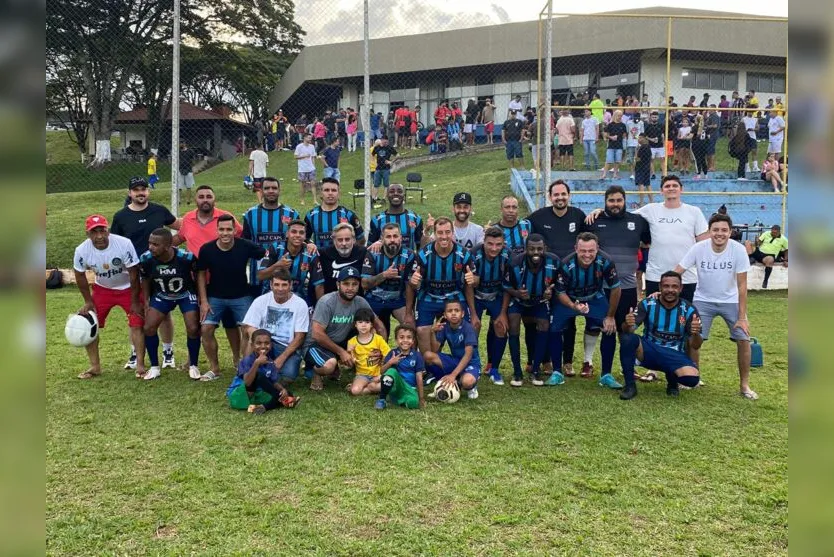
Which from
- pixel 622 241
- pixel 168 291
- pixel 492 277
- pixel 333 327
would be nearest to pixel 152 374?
pixel 168 291

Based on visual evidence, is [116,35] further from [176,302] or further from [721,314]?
[721,314]

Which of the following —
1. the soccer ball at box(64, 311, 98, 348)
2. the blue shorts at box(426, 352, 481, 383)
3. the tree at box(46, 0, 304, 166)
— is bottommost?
the blue shorts at box(426, 352, 481, 383)

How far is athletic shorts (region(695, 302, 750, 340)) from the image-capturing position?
22.2 feet

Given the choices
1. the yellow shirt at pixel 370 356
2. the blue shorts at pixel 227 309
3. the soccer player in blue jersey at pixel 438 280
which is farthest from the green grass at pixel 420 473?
the soccer player in blue jersey at pixel 438 280

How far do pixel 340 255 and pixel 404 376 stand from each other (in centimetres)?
171

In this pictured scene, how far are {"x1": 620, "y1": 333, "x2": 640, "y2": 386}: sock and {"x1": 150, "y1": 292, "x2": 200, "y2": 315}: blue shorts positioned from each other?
4.48 metres

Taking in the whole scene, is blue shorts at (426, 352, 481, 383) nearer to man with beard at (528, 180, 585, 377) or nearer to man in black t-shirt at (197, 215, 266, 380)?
man with beard at (528, 180, 585, 377)

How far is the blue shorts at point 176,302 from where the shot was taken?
7.42m

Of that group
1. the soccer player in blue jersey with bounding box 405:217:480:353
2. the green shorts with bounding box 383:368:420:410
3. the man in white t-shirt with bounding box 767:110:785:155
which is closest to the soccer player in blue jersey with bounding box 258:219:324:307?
the soccer player in blue jersey with bounding box 405:217:480:353

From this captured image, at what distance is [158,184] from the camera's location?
51.0 feet

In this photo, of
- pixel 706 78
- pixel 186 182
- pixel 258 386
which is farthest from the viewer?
pixel 706 78

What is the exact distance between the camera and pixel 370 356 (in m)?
6.91

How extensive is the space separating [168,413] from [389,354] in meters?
2.10
